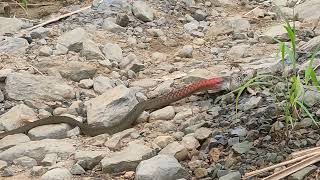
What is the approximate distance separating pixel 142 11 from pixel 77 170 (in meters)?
2.28

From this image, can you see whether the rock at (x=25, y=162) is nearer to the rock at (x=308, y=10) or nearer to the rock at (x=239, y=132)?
the rock at (x=239, y=132)

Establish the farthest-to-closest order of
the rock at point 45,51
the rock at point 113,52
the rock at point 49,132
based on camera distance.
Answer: the rock at point 113,52
the rock at point 45,51
the rock at point 49,132

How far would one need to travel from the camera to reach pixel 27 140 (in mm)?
3344

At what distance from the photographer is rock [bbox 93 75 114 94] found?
395cm

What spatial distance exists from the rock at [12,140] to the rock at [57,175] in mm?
472

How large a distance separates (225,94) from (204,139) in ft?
1.91

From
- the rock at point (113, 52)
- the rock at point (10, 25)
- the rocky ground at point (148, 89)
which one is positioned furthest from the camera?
the rock at point (10, 25)

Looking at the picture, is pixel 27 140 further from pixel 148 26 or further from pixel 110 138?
pixel 148 26

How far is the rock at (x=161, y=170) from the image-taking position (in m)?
2.68

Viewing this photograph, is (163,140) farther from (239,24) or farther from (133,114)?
(239,24)

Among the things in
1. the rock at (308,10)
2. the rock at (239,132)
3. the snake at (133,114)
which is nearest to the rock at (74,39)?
the snake at (133,114)

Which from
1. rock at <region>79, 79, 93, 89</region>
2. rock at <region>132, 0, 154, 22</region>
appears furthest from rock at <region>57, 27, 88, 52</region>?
rock at <region>132, 0, 154, 22</region>

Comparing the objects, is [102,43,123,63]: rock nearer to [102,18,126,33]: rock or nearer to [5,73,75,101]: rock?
[102,18,126,33]: rock

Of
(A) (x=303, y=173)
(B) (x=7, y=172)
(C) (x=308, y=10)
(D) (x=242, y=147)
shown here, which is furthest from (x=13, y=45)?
(A) (x=303, y=173)
